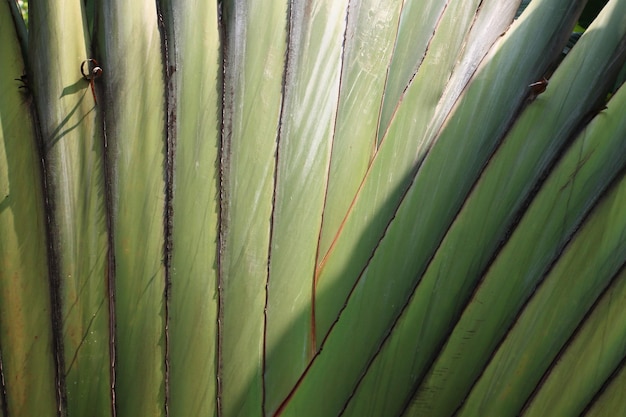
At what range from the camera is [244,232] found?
20.1 inches

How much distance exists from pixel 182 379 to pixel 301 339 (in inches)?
3.7

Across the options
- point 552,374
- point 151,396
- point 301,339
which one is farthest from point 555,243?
point 151,396

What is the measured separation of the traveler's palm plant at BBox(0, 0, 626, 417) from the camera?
1.62 ft

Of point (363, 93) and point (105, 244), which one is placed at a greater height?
point (363, 93)

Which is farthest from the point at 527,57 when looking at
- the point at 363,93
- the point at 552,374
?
the point at 552,374

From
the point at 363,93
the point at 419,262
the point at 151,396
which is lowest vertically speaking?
the point at 151,396

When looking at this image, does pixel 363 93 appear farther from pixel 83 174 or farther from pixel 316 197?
pixel 83 174

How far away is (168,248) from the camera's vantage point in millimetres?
508

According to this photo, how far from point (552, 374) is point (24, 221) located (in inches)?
Answer: 15.9

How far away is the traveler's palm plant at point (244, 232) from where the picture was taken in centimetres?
49

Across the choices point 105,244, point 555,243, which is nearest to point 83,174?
point 105,244

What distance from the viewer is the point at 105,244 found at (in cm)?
51

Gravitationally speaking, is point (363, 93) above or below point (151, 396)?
above

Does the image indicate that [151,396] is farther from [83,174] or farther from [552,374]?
[552,374]
